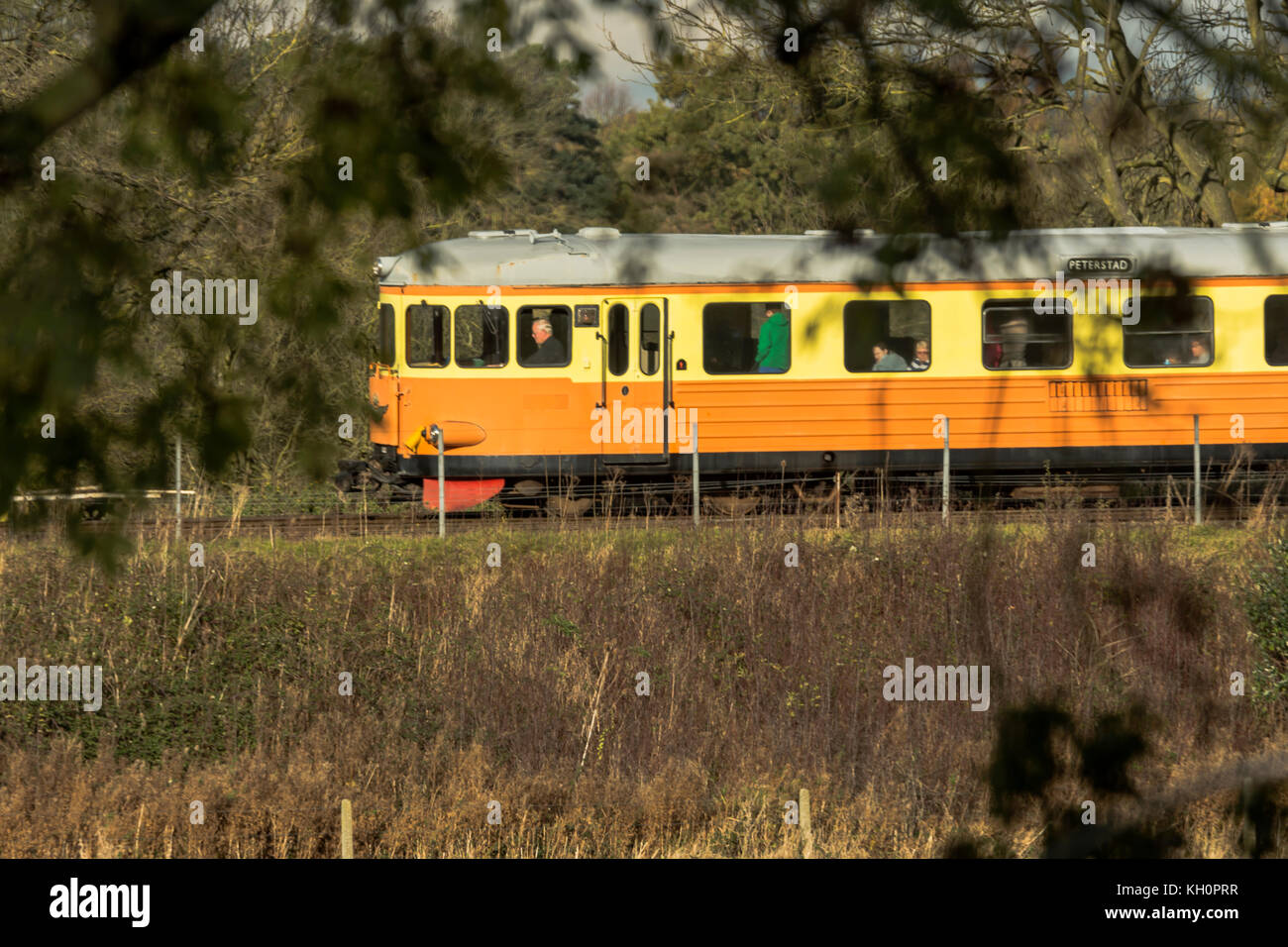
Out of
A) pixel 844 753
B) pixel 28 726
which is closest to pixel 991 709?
pixel 844 753

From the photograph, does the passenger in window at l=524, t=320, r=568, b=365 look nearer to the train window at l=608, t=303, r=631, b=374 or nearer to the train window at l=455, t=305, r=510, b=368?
Answer: the train window at l=455, t=305, r=510, b=368

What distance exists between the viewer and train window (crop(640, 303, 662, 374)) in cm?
1582

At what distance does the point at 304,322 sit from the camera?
9.29 ft

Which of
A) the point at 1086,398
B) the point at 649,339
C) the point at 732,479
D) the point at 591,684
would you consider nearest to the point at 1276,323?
the point at 1086,398

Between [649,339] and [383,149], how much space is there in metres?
12.9

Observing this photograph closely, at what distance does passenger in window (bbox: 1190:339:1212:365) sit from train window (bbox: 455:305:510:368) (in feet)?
26.3

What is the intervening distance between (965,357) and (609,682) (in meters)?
6.43

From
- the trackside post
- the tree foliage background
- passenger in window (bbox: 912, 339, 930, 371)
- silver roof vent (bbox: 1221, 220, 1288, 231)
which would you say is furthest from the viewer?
passenger in window (bbox: 912, 339, 930, 371)

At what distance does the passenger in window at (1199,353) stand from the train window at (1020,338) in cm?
145

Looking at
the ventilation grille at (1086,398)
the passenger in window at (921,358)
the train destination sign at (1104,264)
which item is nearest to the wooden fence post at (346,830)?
the train destination sign at (1104,264)

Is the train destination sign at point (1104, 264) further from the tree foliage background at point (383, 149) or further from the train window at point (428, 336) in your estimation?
the train window at point (428, 336)

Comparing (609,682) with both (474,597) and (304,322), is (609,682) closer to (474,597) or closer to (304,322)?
(474,597)

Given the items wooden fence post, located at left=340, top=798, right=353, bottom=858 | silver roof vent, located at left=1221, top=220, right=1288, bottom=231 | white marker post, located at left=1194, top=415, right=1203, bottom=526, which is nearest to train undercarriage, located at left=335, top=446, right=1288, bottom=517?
white marker post, located at left=1194, top=415, right=1203, bottom=526

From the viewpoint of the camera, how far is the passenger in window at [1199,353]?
627 inches
